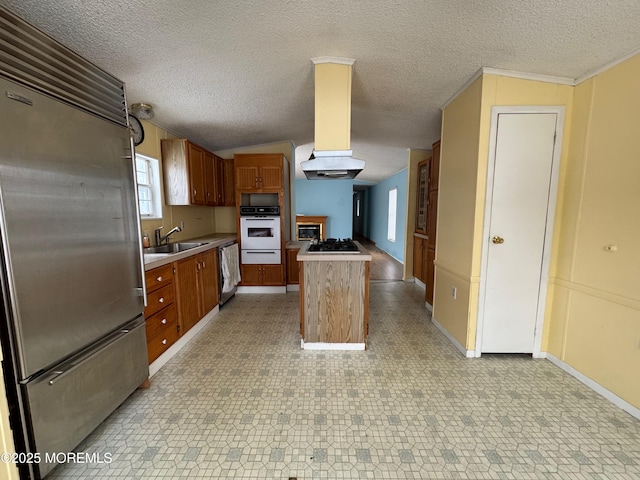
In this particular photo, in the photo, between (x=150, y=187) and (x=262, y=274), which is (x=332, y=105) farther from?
(x=262, y=274)

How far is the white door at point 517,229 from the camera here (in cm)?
212

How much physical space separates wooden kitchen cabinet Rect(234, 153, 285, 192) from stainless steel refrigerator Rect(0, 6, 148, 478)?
2.33m

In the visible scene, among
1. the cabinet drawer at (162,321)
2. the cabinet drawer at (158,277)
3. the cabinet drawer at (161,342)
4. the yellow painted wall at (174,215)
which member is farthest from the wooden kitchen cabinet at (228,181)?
the cabinet drawer at (161,342)

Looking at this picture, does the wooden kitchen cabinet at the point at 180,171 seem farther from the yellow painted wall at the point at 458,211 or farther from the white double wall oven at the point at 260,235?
the yellow painted wall at the point at 458,211

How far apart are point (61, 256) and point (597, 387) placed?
3487 mm

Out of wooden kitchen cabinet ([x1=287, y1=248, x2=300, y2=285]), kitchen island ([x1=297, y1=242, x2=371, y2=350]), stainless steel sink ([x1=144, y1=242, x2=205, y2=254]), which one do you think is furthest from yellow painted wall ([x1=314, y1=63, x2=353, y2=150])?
wooden kitchen cabinet ([x1=287, y1=248, x2=300, y2=285])

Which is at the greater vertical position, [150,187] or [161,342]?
[150,187]

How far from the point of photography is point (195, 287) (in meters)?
2.75

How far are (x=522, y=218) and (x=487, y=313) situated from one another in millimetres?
874

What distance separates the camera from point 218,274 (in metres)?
3.38

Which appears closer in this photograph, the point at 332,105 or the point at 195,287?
the point at 332,105

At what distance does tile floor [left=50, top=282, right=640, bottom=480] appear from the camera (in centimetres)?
134

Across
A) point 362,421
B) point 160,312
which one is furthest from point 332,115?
point 362,421

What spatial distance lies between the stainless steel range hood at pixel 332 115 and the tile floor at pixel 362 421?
1797 millimetres
